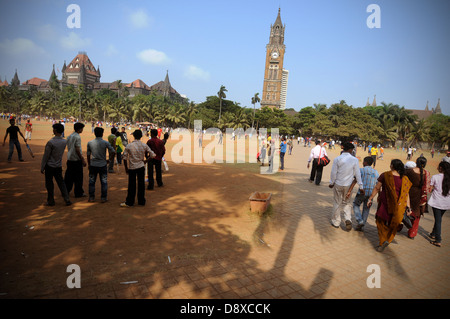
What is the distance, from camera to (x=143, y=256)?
3764 mm

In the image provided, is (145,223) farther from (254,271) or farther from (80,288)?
(254,271)

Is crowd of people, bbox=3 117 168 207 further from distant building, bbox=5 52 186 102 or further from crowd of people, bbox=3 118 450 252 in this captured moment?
distant building, bbox=5 52 186 102

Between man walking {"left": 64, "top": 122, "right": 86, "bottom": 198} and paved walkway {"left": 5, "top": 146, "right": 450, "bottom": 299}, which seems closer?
paved walkway {"left": 5, "top": 146, "right": 450, "bottom": 299}

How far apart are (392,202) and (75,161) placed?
695cm

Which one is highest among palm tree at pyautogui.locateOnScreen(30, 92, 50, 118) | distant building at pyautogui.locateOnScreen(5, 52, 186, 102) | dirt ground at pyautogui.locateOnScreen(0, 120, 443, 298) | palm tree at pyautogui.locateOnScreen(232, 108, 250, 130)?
distant building at pyautogui.locateOnScreen(5, 52, 186, 102)

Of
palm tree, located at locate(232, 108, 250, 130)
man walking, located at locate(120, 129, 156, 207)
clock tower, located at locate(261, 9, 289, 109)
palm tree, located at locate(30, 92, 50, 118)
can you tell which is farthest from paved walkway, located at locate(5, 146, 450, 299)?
palm tree, located at locate(30, 92, 50, 118)

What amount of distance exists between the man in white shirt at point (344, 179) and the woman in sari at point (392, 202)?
71 cm

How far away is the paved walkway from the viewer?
120 inches

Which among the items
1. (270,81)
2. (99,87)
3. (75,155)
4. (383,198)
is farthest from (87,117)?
(383,198)

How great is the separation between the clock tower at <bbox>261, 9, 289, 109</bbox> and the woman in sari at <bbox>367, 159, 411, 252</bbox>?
312 feet

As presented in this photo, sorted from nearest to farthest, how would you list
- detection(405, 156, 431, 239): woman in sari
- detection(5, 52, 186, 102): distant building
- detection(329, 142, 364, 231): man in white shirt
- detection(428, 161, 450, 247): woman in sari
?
1. detection(428, 161, 450, 247): woman in sari
2. detection(405, 156, 431, 239): woman in sari
3. detection(329, 142, 364, 231): man in white shirt
4. detection(5, 52, 186, 102): distant building

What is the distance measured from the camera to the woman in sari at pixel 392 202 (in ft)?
13.8

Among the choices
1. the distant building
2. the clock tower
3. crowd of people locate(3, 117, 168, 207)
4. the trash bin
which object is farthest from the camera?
the distant building

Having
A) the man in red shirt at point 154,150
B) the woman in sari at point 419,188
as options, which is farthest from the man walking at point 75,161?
the woman in sari at point 419,188
